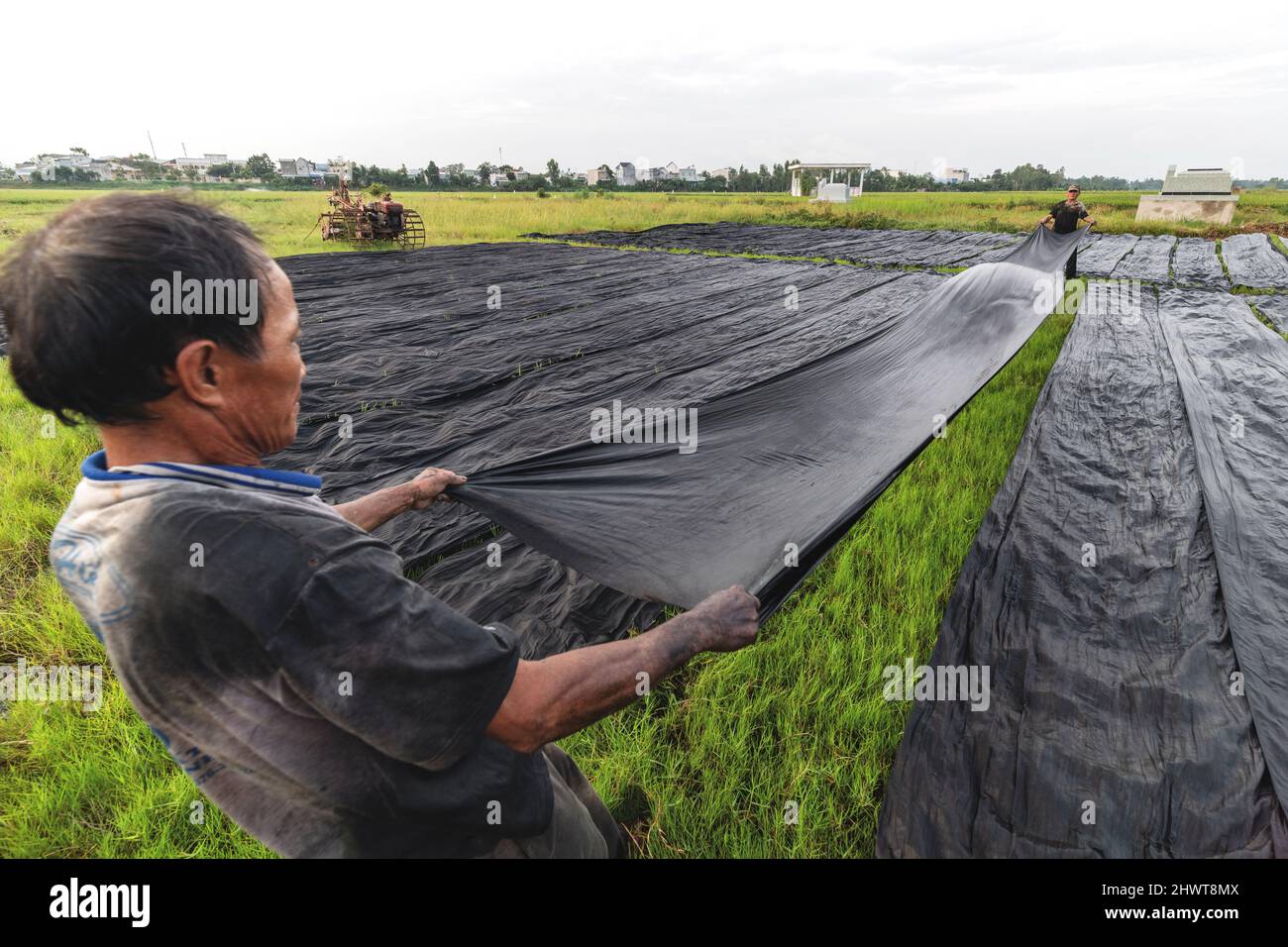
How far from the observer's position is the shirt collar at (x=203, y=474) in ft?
1.97

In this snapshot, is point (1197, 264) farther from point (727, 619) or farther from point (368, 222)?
point (368, 222)

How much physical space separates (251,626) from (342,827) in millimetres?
309

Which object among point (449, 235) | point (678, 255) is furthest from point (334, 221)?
point (678, 255)

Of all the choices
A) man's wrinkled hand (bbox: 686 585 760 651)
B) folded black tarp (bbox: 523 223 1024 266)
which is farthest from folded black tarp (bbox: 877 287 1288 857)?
folded black tarp (bbox: 523 223 1024 266)

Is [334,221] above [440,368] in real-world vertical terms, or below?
above

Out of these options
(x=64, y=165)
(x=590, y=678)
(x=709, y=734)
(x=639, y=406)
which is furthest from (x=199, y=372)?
(x=64, y=165)

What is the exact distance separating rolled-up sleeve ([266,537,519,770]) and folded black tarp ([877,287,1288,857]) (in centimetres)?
108

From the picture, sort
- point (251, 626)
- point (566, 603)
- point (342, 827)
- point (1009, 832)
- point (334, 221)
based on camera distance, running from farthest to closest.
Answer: point (334, 221) < point (566, 603) < point (1009, 832) < point (342, 827) < point (251, 626)

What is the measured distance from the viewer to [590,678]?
2.57ft

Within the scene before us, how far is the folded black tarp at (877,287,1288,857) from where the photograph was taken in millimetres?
1221

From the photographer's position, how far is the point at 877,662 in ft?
5.88

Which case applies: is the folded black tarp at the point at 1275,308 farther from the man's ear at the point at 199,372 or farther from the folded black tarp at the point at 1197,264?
the man's ear at the point at 199,372

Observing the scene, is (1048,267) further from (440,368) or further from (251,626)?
(251,626)

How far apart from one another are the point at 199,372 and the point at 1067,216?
8710mm
